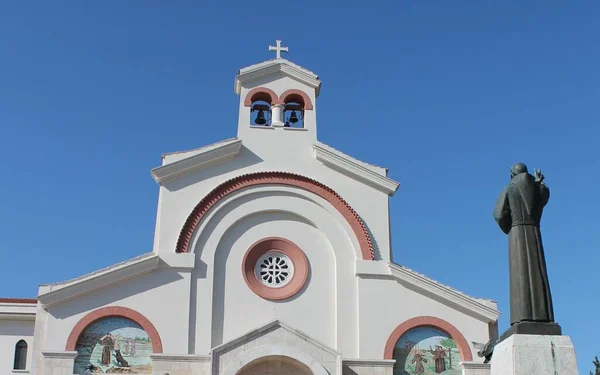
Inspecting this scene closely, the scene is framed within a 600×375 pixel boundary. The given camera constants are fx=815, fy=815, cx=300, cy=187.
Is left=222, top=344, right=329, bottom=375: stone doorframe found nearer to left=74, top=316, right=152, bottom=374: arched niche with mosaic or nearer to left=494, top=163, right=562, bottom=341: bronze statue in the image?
left=74, top=316, right=152, bottom=374: arched niche with mosaic

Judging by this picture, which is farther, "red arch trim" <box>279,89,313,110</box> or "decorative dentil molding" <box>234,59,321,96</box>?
"red arch trim" <box>279,89,313,110</box>

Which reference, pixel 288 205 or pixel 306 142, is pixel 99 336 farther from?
pixel 306 142

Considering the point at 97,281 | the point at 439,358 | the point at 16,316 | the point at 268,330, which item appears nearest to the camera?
the point at 268,330

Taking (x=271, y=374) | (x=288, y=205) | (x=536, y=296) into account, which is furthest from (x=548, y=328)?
(x=288, y=205)

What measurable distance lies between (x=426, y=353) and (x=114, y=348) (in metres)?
8.81

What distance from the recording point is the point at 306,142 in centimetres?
2545

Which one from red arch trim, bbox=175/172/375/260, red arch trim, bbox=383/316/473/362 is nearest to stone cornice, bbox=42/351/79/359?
red arch trim, bbox=175/172/375/260

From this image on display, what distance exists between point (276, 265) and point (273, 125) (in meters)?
4.52

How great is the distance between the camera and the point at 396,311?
23.7 m

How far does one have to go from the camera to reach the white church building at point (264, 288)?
22.2m

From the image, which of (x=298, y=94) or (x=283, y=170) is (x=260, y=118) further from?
(x=283, y=170)

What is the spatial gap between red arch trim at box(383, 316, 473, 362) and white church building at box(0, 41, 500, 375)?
1.4 inches

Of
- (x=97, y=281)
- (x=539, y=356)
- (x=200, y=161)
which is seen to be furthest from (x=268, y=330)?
(x=539, y=356)

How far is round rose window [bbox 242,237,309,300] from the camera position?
23.7m
